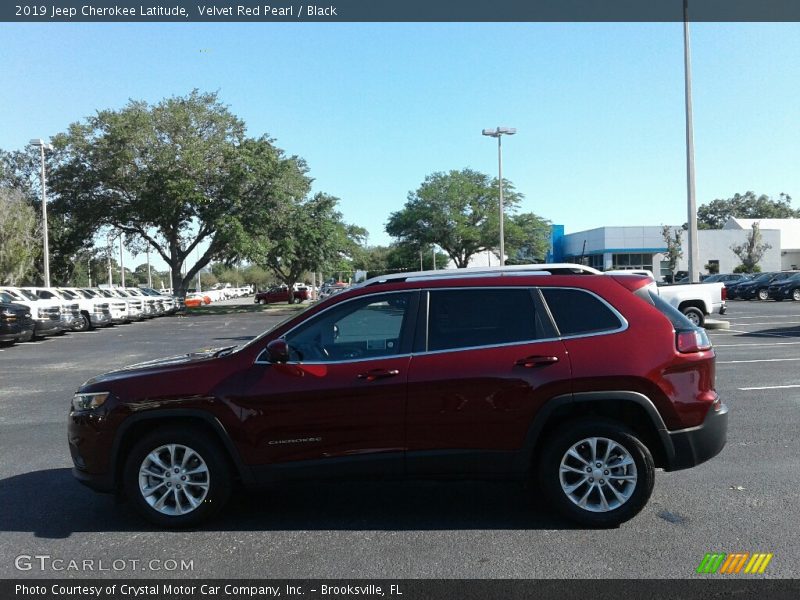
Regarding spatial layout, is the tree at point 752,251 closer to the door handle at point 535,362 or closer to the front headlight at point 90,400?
the door handle at point 535,362

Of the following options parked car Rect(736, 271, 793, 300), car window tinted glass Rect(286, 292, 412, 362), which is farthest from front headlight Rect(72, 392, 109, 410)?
parked car Rect(736, 271, 793, 300)

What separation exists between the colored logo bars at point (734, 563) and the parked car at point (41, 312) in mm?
21244

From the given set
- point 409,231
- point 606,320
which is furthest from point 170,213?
point 606,320

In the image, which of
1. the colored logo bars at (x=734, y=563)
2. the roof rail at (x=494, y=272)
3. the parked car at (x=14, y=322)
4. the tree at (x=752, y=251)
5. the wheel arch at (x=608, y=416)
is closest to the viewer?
the colored logo bars at (x=734, y=563)

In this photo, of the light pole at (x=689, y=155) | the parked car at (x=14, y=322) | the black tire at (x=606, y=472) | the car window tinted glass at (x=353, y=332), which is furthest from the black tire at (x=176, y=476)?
the light pole at (x=689, y=155)

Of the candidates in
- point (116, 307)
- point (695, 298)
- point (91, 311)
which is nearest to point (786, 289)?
point (695, 298)

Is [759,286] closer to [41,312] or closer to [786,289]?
[786,289]

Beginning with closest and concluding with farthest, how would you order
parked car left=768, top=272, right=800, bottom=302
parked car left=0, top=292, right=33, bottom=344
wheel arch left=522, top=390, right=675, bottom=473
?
wheel arch left=522, top=390, right=675, bottom=473 < parked car left=0, top=292, right=33, bottom=344 < parked car left=768, top=272, right=800, bottom=302

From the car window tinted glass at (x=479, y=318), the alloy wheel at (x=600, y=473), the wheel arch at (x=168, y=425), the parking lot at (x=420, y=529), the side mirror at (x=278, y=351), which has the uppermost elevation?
the car window tinted glass at (x=479, y=318)

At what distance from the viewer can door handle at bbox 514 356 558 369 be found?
4742 millimetres

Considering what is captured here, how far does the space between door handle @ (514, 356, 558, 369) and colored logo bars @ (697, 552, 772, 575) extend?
1.53 metres

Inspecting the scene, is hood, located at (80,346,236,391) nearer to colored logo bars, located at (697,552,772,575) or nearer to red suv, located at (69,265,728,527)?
red suv, located at (69,265,728,527)

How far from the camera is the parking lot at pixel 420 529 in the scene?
13.9 feet
